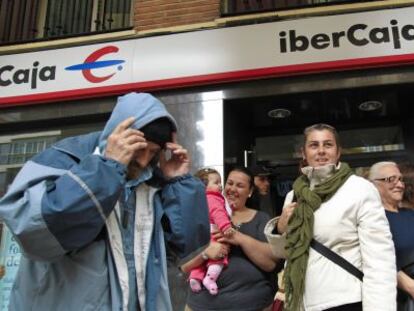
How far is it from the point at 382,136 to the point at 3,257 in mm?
4718

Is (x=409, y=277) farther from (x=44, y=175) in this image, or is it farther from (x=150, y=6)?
(x=150, y=6)

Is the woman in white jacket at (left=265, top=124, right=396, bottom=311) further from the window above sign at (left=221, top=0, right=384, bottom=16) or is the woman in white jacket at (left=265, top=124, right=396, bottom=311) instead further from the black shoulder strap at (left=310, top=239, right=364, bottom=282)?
the window above sign at (left=221, top=0, right=384, bottom=16)

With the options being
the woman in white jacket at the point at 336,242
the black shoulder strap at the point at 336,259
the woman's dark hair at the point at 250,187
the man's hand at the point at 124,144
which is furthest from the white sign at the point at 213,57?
the man's hand at the point at 124,144

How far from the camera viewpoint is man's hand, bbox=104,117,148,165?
1479 mm

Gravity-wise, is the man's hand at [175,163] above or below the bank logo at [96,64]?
below

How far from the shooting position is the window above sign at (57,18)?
247 inches

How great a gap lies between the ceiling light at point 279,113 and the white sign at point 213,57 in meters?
0.58

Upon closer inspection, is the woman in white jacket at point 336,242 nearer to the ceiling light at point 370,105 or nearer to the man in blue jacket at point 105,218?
the man in blue jacket at point 105,218

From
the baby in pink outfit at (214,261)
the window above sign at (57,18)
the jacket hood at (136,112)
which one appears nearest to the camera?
the jacket hood at (136,112)

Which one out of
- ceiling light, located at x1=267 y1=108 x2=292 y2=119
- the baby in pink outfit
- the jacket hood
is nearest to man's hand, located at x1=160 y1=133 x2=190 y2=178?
the jacket hood

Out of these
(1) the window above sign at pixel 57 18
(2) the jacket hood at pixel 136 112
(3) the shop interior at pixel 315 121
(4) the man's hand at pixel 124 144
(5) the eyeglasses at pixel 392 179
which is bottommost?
(4) the man's hand at pixel 124 144

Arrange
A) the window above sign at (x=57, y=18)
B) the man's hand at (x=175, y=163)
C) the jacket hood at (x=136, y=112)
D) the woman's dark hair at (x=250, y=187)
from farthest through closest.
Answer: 1. the window above sign at (x=57, y=18)
2. the woman's dark hair at (x=250, y=187)
3. the man's hand at (x=175, y=163)
4. the jacket hood at (x=136, y=112)

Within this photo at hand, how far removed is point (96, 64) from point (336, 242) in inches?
159

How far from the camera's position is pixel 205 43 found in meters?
5.37
